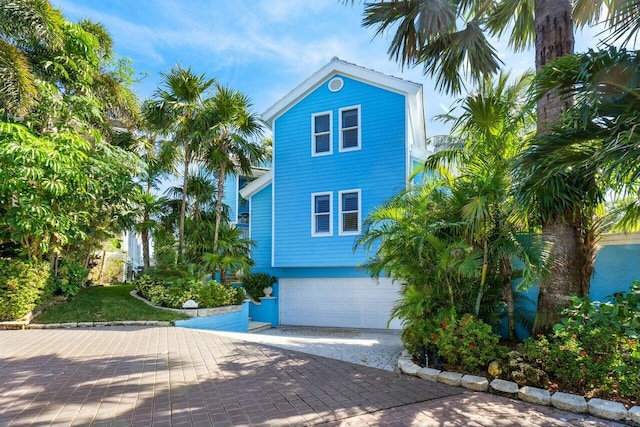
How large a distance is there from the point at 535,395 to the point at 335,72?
39.3ft

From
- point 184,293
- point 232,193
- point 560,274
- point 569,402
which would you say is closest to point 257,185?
point 232,193

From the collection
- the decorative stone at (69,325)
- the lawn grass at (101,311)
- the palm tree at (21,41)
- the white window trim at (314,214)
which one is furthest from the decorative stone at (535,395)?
the palm tree at (21,41)

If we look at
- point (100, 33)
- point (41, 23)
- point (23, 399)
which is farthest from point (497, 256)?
point (100, 33)

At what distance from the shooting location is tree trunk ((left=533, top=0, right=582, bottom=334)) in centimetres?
593

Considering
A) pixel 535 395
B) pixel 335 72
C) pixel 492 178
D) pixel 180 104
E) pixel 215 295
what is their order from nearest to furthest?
pixel 535 395, pixel 492 178, pixel 215 295, pixel 180 104, pixel 335 72

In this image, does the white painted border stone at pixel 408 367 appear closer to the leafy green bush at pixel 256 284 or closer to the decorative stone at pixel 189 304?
the decorative stone at pixel 189 304

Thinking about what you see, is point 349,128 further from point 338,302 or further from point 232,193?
point 232,193

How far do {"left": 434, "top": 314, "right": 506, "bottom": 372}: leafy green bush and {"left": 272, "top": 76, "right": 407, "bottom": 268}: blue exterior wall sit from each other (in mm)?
6965

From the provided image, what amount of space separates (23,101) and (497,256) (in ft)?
37.6

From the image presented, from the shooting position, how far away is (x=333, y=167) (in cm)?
1398

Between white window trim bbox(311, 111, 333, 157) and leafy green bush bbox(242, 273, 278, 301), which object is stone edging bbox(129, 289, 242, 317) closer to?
leafy green bush bbox(242, 273, 278, 301)

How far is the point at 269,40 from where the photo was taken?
10836 millimetres

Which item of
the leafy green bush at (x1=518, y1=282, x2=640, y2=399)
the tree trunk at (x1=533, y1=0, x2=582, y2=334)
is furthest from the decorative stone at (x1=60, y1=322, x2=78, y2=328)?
the tree trunk at (x1=533, y1=0, x2=582, y2=334)

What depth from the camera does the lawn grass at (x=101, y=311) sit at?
32.9 feet
